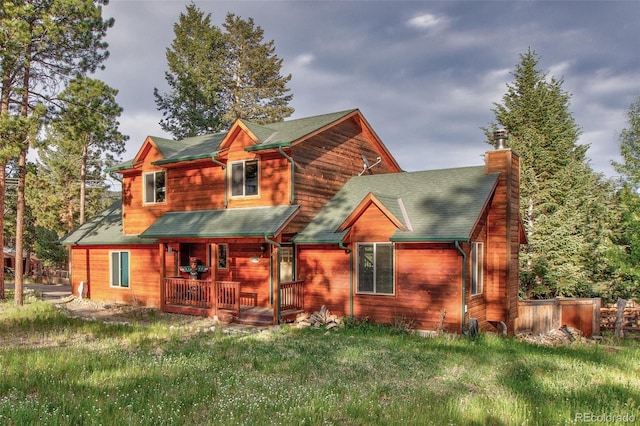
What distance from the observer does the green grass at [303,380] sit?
6.40m

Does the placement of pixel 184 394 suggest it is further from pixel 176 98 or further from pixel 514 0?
pixel 176 98

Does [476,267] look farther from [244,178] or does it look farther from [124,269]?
[124,269]

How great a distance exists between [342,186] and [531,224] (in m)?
12.2

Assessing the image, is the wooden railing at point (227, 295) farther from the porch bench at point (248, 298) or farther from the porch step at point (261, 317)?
the porch bench at point (248, 298)

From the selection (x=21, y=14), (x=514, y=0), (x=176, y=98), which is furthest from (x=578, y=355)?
(x=176, y=98)

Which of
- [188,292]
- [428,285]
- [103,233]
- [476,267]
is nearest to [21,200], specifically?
[103,233]

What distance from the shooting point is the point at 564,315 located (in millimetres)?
16469

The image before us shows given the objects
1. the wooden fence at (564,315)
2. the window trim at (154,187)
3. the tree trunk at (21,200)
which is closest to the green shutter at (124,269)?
the window trim at (154,187)

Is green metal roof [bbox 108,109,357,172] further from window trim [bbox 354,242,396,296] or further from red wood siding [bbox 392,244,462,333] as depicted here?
red wood siding [bbox 392,244,462,333]

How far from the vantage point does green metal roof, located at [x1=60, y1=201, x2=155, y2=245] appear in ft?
67.3

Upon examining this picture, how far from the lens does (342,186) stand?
18688mm

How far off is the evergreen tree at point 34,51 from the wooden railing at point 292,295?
38.5ft

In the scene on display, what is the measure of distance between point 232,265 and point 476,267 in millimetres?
9092

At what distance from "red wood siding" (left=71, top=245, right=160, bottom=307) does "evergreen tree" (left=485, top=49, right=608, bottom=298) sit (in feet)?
59.7
